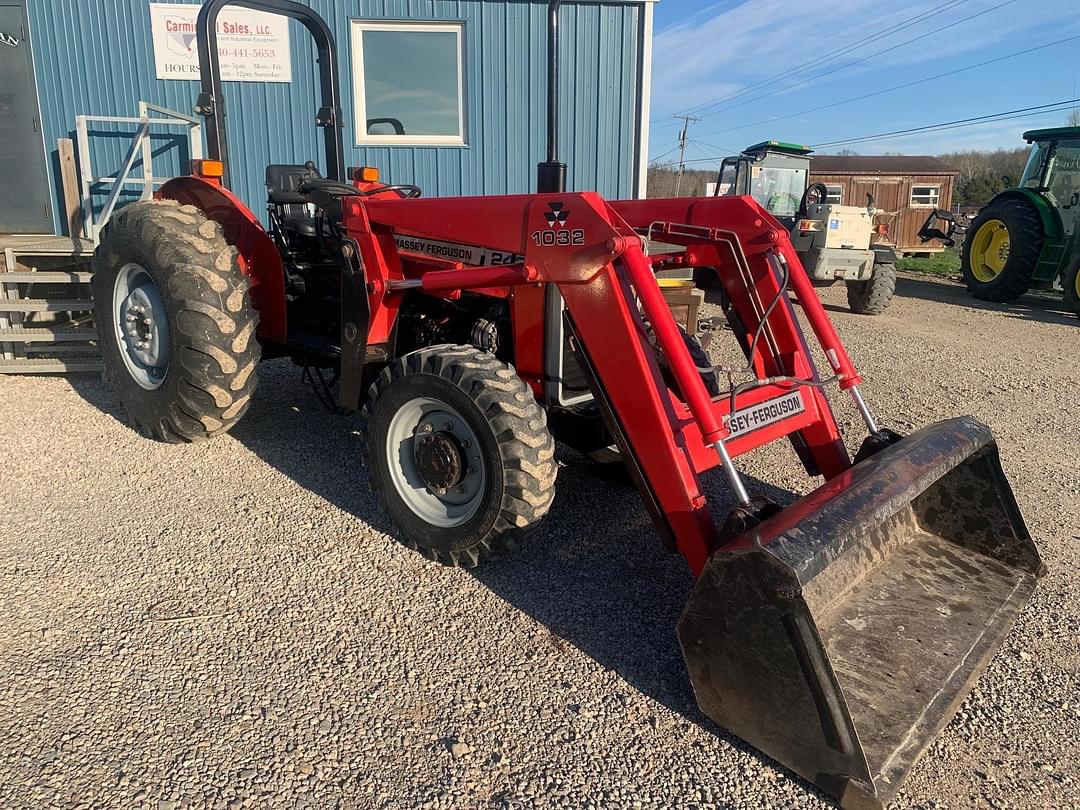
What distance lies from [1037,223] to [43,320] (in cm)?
1297

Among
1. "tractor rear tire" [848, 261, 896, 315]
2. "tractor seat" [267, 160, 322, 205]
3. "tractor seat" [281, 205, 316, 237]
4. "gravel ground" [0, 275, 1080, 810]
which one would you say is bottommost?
"gravel ground" [0, 275, 1080, 810]

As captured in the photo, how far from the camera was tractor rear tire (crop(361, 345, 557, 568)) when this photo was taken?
2.92 m

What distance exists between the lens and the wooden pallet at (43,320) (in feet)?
19.3

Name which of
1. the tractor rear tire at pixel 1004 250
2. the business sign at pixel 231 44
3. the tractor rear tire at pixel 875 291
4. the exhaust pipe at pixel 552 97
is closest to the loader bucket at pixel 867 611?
the exhaust pipe at pixel 552 97

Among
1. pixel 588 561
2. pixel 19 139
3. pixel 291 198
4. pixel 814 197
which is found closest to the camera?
pixel 588 561

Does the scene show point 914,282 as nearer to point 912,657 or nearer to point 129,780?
point 912,657

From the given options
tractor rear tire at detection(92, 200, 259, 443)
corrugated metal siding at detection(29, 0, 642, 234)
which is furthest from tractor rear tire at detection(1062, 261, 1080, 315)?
tractor rear tire at detection(92, 200, 259, 443)

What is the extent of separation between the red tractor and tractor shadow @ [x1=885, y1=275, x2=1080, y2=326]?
8.89 m

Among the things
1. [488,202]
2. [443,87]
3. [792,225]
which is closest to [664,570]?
[488,202]

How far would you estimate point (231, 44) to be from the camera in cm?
853

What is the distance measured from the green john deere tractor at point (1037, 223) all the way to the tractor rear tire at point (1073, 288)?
0.25m

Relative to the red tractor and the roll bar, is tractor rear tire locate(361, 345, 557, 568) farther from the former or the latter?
the roll bar

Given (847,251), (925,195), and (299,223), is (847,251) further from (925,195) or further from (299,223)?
(925,195)

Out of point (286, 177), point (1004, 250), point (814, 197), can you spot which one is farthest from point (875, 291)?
point (286, 177)
